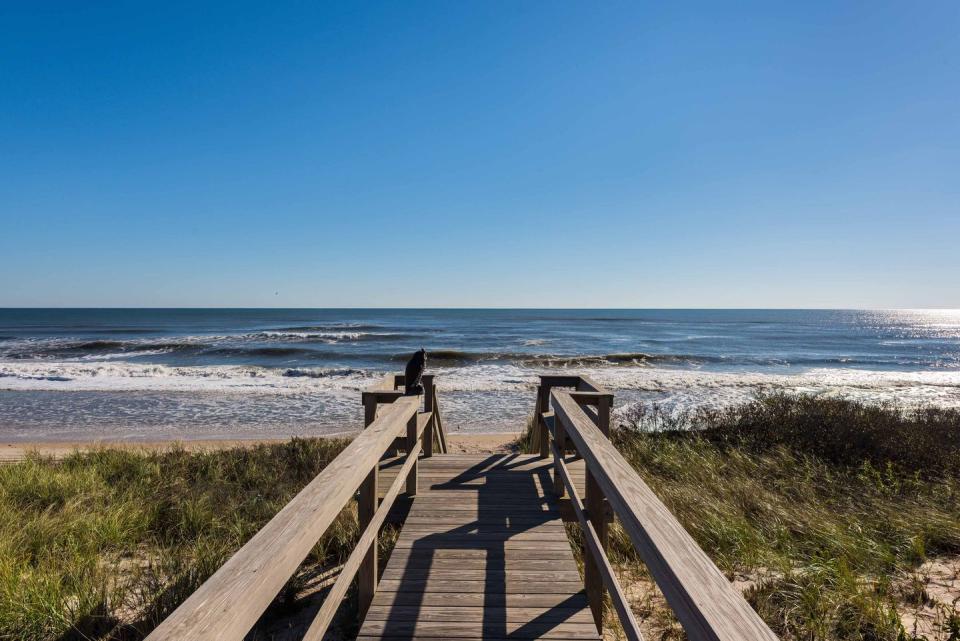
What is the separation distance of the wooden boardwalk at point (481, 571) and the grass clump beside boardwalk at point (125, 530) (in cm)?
108

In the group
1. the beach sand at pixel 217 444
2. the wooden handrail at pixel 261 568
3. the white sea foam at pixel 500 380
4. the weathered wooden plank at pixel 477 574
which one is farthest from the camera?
the white sea foam at pixel 500 380

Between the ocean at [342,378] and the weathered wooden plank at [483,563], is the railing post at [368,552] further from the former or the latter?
the ocean at [342,378]

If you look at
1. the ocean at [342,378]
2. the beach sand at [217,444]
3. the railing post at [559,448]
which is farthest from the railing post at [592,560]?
the ocean at [342,378]

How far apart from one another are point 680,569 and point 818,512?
16.1 feet

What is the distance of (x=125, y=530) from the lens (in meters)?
4.49

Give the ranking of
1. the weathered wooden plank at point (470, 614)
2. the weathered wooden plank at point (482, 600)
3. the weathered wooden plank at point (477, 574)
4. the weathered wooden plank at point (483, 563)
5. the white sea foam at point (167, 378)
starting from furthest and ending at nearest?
1. the white sea foam at point (167, 378)
2. the weathered wooden plank at point (483, 563)
3. the weathered wooden plank at point (477, 574)
4. the weathered wooden plank at point (482, 600)
5. the weathered wooden plank at point (470, 614)

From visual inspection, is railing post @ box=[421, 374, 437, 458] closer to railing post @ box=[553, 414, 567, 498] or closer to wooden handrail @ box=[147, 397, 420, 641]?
railing post @ box=[553, 414, 567, 498]

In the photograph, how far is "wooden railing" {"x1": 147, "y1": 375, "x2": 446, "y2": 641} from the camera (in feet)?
3.43

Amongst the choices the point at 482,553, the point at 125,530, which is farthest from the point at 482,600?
the point at 125,530

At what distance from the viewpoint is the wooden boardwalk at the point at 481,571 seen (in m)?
2.66

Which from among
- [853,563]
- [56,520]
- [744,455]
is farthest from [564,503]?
[56,520]

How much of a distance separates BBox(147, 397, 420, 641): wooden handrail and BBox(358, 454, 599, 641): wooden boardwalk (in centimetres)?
116

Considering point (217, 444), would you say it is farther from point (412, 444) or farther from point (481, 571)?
point (481, 571)

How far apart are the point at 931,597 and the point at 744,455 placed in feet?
13.1
